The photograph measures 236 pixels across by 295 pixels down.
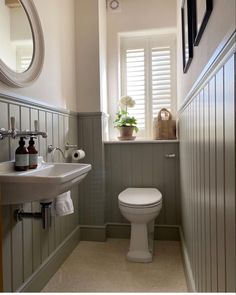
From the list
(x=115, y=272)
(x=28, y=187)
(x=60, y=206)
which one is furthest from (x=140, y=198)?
(x=28, y=187)

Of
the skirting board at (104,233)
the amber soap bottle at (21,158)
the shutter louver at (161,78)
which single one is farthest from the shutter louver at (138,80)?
the amber soap bottle at (21,158)

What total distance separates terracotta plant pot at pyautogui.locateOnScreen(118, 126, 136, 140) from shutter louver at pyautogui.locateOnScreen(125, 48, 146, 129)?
0.87ft

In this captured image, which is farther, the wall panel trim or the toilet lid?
the toilet lid

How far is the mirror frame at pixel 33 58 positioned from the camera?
1.42 meters

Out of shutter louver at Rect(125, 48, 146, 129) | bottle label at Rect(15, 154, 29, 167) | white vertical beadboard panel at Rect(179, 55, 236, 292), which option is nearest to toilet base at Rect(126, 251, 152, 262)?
white vertical beadboard panel at Rect(179, 55, 236, 292)

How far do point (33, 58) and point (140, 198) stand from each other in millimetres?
1321

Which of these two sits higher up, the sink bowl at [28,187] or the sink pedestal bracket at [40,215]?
the sink bowl at [28,187]

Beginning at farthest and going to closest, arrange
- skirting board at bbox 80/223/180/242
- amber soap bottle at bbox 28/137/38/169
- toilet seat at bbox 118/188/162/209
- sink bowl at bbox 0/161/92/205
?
1. skirting board at bbox 80/223/180/242
2. toilet seat at bbox 118/188/162/209
3. amber soap bottle at bbox 28/137/38/169
4. sink bowl at bbox 0/161/92/205

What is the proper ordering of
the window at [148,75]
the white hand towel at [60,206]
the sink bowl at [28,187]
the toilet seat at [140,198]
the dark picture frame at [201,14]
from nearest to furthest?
1. the dark picture frame at [201,14]
2. the sink bowl at [28,187]
3. the white hand towel at [60,206]
4. the toilet seat at [140,198]
5. the window at [148,75]

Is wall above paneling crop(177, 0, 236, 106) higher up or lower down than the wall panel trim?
higher up

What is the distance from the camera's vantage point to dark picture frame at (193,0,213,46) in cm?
94

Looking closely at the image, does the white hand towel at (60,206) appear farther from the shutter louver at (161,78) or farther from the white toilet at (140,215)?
the shutter louver at (161,78)

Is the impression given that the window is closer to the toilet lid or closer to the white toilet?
the toilet lid

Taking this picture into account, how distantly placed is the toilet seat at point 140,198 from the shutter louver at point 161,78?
39.1 inches
